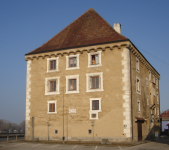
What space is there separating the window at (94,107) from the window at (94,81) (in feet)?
3.99

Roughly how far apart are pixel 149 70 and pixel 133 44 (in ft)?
36.4

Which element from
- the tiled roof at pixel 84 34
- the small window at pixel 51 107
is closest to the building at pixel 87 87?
Result: the tiled roof at pixel 84 34

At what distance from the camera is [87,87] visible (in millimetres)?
31438

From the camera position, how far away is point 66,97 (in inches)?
1270

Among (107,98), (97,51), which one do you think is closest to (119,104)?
(107,98)

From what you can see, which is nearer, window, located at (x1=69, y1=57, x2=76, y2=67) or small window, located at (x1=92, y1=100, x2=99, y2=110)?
small window, located at (x1=92, y1=100, x2=99, y2=110)

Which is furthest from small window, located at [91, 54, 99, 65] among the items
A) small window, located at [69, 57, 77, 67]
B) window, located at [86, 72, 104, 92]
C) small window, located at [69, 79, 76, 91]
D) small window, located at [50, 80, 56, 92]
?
small window, located at [50, 80, 56, 92]

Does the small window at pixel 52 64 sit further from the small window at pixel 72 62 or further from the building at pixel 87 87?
the small window at pixel 72 62

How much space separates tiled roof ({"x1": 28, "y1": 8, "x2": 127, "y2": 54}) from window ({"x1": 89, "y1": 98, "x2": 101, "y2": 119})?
22.7ft

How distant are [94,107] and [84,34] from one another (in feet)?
32.6

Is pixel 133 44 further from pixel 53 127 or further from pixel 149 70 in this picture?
pixel 53 127

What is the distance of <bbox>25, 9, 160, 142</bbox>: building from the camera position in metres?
29.9

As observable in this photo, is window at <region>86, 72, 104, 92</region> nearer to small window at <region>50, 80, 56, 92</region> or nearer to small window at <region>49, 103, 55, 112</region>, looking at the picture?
small window at <region>50, 80, 56, 92</region>

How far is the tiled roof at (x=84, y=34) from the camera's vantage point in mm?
32469
